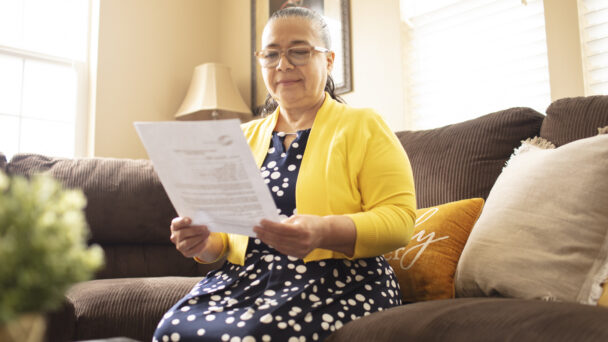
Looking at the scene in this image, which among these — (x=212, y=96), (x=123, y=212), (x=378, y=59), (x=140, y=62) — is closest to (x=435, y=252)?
(x=123, y=212)

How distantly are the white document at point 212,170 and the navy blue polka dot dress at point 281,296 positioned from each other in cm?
17

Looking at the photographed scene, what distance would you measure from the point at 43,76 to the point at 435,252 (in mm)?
2771

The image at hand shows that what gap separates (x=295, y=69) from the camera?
1261 millimetres

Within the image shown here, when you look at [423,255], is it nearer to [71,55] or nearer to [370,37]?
[370,37]

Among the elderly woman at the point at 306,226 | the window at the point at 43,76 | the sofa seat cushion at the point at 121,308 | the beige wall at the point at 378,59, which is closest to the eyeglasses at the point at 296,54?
the elderly woman at the point at 306,226

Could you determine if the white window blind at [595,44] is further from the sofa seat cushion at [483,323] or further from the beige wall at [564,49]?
the sofa seat cushion at [483,323]

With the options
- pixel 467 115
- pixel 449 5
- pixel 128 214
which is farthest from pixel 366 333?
pixel 449 5

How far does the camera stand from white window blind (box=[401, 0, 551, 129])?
2139 millimetres

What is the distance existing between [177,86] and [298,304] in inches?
110

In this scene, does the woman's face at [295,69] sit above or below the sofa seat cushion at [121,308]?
above

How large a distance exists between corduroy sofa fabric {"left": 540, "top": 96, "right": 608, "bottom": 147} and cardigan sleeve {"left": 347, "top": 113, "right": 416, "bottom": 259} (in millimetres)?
489

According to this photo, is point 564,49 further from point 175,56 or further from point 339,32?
point 175,56

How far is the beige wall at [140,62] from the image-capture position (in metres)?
3.12

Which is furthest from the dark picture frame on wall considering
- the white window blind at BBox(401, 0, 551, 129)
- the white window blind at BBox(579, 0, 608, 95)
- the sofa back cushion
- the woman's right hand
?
the woman's right hand
